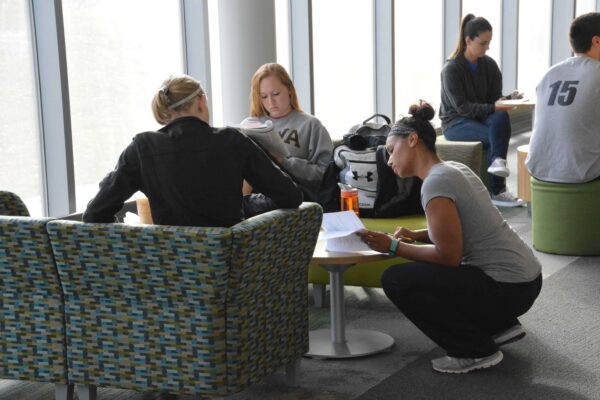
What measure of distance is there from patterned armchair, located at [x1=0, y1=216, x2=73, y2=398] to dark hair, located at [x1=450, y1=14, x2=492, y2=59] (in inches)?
195

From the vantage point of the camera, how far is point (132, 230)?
341 centimetres

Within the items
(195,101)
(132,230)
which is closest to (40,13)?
(195,101)

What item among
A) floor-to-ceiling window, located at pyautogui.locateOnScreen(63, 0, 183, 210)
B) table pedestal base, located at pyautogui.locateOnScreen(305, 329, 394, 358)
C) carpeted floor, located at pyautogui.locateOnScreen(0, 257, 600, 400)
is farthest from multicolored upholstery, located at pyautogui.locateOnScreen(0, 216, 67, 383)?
floor-to-ceiling window, located at pyautogui.locateOnScreen(63, 0, 183, 210)

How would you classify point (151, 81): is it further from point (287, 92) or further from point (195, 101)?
point (195, 101)

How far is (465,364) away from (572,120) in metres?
2.37

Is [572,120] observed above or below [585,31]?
below

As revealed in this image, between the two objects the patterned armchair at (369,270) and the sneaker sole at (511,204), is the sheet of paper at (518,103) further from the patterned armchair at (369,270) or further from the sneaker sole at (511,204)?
the patterned armchair at (369,270)

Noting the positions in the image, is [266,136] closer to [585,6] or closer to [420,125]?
[420,125]

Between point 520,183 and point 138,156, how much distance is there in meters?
4.80

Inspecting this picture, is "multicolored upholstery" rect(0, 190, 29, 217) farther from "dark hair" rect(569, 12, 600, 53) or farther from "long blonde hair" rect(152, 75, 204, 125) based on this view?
"dark hair" rect(569, 12, 600, 53)

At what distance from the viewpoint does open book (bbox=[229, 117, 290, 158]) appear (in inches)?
194

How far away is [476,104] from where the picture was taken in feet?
25.7

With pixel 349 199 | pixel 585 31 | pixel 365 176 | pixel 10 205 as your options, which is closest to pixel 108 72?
pixel 365 176

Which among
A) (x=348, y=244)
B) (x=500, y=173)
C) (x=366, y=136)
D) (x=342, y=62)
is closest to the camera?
(x=348, y=244)
